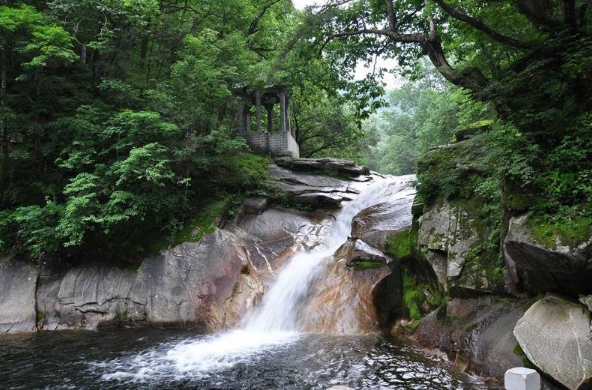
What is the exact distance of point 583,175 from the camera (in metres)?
5.46

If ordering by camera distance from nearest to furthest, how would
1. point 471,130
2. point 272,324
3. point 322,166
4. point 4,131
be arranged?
point 272,324 < point 471,130 < point 4,131 < point 322,166

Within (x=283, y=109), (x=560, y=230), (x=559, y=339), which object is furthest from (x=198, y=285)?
(x=283, y=109)

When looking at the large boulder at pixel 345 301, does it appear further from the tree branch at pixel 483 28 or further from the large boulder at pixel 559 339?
the tree branch at pixel 483 28

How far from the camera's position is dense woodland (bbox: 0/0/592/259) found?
20.4 feet

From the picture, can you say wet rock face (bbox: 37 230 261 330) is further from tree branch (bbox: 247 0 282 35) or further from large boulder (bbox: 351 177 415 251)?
tree branch (bbox: 247 0 282 35)

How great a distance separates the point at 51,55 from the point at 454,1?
37.5 ft

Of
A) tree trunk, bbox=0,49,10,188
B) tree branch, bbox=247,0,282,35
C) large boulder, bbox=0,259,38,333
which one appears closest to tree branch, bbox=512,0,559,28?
large boulder, bbox=0,259,38,333

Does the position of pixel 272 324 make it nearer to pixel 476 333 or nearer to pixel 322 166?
pixel 476 333

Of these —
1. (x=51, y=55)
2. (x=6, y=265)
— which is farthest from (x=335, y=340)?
(x=51, y=55)

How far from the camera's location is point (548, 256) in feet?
17.5

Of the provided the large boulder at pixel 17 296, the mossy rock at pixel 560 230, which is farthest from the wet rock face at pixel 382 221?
the large boulder at pixel 17 296

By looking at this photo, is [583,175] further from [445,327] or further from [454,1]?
[454,1]

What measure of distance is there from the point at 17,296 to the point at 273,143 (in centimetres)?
1268

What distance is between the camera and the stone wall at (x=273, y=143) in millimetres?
20062
